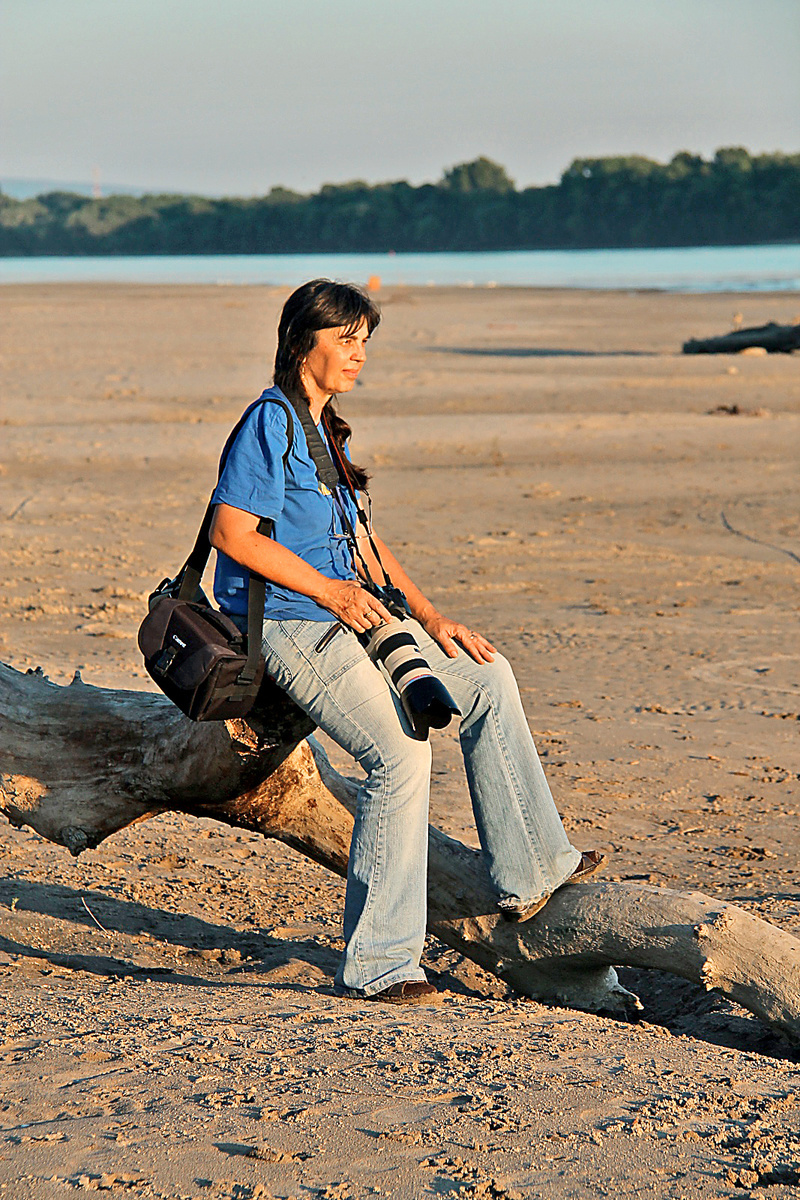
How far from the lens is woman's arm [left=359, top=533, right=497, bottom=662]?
13.1 ft

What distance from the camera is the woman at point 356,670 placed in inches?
147

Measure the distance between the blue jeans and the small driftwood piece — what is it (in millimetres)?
24753

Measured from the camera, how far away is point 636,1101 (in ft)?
10.2

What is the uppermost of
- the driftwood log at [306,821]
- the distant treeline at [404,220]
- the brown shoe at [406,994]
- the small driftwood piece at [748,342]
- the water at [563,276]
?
the distant treeline at [404,220]

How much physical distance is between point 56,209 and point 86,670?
13765 cm

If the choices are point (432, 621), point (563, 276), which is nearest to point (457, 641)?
point (432, 621)

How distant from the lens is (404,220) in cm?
12900

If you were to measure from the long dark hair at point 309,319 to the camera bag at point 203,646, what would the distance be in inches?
5.7

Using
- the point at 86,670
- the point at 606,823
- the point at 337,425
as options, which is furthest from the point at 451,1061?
the point at 86,670

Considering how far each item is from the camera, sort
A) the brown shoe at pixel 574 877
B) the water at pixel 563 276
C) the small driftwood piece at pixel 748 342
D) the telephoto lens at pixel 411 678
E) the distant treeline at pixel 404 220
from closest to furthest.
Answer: the telephoto lens at pixel 411 678, the brown shoe at pixel 574 877, the small driftwood piece at pixel 748 342, the water at pixel 563 276, the distant treeline at pixel 404 220

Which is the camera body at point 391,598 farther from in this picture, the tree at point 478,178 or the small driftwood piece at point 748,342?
the tree at point 478,178

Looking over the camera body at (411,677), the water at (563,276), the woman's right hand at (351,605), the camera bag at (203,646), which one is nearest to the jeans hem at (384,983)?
the camera body at (411,677)

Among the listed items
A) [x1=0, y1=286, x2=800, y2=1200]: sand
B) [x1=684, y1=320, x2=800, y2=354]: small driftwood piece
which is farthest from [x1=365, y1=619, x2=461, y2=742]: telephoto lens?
[x1=684, y1=320, x2=800, y2=354]: small driftwood piece

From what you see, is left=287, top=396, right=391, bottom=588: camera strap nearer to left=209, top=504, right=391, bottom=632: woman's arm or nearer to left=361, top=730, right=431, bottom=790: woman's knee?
left=209, top=504, right=391, bottom=632: woman's arm
